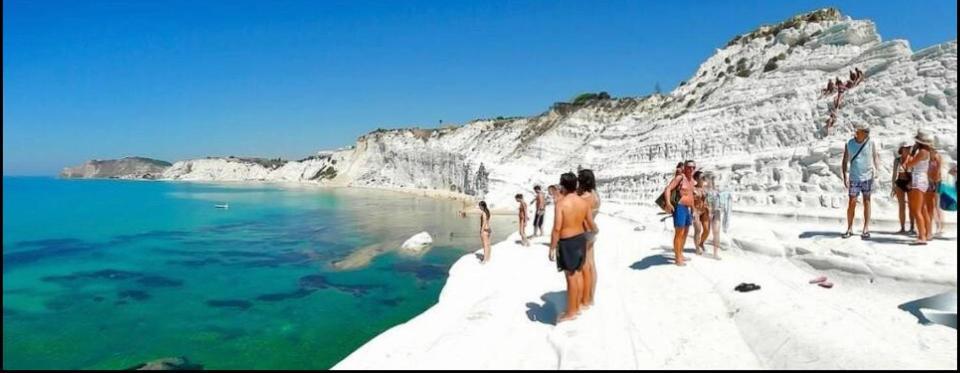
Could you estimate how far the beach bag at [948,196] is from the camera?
7.27m

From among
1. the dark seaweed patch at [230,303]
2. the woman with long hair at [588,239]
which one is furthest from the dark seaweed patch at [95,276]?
the woman with long hair at [588,239]

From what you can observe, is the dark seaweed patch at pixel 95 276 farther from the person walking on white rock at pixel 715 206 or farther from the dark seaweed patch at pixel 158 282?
the person walking on white rock at pixel 715 206

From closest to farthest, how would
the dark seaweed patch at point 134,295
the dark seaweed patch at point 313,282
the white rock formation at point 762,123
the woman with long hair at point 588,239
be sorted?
1. the woman with long hair at point 588,239
2. the dark seaweed patch at point 134,295
3. the dark seaweed patch at point 313,282
4. the white rock formation at point 762,123

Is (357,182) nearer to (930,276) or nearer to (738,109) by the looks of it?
(738,109)

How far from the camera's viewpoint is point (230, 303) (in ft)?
36.8

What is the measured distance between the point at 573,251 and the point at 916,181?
5.15 metres

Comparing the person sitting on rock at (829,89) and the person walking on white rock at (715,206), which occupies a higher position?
the person sitting on rock at (829,89)

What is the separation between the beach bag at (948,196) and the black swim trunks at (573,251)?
217 inches

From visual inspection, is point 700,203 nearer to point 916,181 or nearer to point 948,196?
point 916,181

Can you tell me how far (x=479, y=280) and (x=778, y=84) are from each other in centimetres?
1944

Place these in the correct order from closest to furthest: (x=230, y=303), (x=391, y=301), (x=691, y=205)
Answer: (x=691, y=205) < (x=391, y=301) < (x=230, y=303)

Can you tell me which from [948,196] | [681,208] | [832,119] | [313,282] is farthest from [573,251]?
[832,119]

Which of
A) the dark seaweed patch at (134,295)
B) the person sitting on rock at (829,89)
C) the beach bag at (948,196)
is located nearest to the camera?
the beach bag at (948,196)

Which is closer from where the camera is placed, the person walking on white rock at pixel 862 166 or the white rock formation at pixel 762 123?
the person walking on white rock at pixel 862 166
